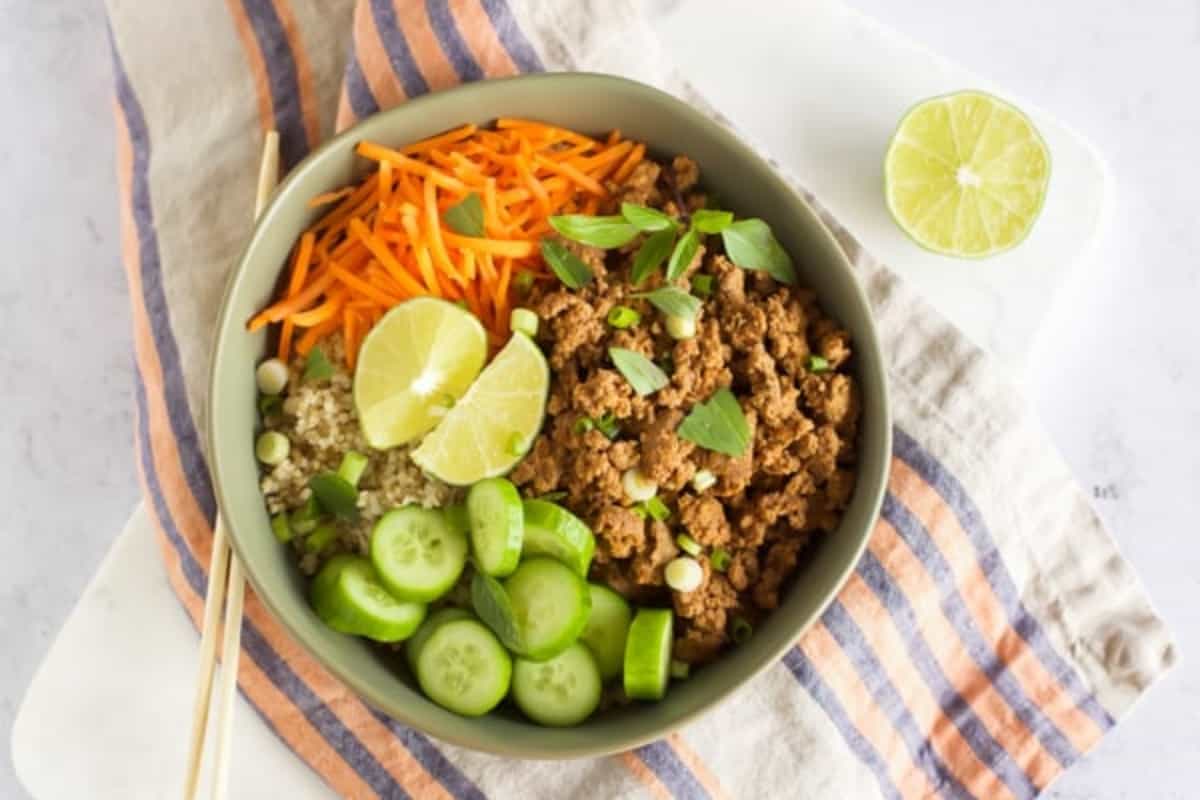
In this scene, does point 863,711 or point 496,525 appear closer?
point 496,525

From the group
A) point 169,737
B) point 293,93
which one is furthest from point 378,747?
point 293,93

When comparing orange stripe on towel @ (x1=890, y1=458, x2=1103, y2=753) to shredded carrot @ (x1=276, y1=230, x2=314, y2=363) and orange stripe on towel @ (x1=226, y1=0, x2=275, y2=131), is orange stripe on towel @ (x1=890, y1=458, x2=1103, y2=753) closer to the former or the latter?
shredded carrot @ (x1=276, y1=230, x2=314, y2=363)

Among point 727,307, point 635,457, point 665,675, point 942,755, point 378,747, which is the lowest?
point 942,755

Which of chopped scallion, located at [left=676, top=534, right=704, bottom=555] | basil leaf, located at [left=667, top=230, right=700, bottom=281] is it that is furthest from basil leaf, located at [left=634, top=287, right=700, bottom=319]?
chopped scallion, located at [left=676, top=534, right=704, bottom=555]

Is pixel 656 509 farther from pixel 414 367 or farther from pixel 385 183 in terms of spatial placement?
pixel 385 183

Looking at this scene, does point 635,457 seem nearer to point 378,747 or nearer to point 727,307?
point 727,307

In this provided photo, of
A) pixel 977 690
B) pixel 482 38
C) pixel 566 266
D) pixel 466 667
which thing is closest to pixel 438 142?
pixel 482 38

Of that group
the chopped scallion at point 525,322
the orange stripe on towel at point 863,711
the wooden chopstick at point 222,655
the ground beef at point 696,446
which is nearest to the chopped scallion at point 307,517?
the wooden chopstick at point 222,655
